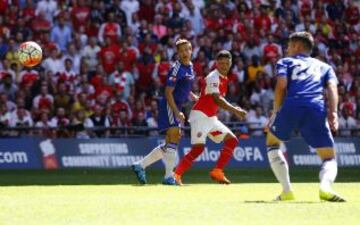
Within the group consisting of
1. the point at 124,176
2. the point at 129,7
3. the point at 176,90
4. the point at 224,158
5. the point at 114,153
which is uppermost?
the point at 129,7

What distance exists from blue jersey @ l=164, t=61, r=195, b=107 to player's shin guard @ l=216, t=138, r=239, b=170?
1.12 meters

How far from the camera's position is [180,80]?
59.1 feet

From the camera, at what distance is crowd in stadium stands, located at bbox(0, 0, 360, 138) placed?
90.8ft

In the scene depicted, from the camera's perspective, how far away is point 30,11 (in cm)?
2967

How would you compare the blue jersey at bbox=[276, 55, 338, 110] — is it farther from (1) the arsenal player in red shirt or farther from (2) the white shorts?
(2) the white shorts

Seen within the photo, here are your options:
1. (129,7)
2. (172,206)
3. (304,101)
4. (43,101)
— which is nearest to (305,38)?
(304,101)

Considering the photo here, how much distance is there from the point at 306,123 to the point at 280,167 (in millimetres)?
709

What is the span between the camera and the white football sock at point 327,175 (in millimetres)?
12719

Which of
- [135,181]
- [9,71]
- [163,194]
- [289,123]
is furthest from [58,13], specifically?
[289,123]

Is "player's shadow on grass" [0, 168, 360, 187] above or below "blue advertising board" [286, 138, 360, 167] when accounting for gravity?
above

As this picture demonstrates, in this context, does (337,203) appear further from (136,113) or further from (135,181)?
(136,113)

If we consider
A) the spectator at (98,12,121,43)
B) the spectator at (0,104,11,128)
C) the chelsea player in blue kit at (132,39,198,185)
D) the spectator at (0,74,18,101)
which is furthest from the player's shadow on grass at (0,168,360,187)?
the spectator at (98,12,121,43)

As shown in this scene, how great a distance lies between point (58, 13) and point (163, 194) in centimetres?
1599

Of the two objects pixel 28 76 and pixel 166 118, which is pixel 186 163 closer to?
pixel 166 118
